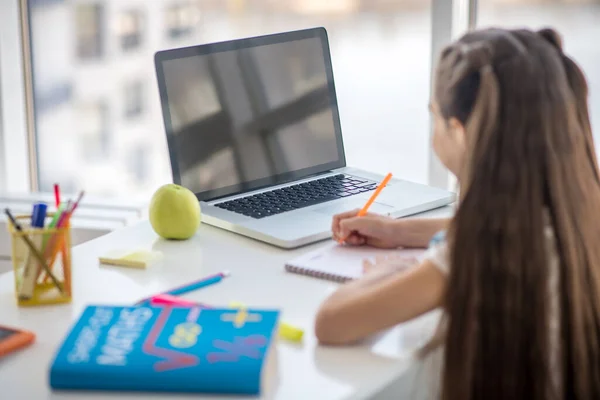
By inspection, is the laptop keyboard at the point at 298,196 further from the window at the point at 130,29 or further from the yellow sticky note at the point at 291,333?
the window at the point at 130,29

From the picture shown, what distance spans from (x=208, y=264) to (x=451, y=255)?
45 centimetres

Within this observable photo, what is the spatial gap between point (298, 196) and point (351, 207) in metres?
0.11

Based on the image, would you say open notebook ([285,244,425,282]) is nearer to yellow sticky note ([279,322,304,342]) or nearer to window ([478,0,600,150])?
yellow sticky note ([279,322,304,342])

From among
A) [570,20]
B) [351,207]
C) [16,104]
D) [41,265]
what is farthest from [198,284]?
[16,104]

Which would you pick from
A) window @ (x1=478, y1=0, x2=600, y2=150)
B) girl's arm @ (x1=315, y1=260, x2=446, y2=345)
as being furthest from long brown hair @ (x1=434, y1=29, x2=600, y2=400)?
window @ (x1=478, y1=0, x2=600, y2=150)

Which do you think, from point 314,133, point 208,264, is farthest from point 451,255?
point 314,133

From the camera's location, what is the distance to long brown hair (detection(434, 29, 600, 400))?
102cm

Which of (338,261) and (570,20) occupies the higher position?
(570,20)

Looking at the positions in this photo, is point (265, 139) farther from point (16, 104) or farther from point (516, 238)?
point (16, 104)

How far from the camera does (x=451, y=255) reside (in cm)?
102

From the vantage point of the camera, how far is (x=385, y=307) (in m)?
1.06

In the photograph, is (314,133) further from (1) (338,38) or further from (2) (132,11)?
(2) (132,11)

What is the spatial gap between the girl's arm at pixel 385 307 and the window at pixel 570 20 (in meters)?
1.04

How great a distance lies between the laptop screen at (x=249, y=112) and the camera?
1.59 m
